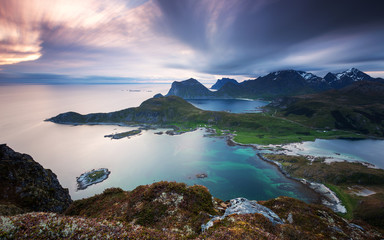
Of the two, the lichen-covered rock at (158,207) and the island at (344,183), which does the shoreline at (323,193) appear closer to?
the island at (344,183)

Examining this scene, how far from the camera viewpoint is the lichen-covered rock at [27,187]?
22.6 m

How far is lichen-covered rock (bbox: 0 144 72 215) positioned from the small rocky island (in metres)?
60.1

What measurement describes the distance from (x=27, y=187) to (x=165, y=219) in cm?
2480

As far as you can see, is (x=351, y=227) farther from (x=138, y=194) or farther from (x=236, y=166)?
(x=236, y=166)

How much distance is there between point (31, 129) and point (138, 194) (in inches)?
9291

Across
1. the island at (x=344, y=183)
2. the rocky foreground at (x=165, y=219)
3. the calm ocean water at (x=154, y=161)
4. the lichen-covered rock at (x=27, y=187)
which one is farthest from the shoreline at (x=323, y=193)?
the lichen-covered rock at (x=27, y=187)

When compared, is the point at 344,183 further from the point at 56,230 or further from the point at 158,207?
the point at 56,230

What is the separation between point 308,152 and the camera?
12025 cm

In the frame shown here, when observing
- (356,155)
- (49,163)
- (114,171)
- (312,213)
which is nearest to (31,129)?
(49,163)

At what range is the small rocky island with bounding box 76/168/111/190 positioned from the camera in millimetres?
79562

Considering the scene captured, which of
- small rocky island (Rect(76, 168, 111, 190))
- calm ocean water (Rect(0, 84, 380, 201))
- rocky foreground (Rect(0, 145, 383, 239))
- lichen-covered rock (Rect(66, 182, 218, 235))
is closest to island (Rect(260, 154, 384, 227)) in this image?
calm ocean water (Rect(0, 84, 380, 201))

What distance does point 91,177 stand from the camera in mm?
84750

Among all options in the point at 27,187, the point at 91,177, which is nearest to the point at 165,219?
the point at 27,187

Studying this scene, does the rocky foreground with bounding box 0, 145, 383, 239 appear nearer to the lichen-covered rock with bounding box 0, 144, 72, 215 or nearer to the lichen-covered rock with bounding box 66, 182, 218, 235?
the lichen-covered rock with bounding box 66, 182, 218, 235
